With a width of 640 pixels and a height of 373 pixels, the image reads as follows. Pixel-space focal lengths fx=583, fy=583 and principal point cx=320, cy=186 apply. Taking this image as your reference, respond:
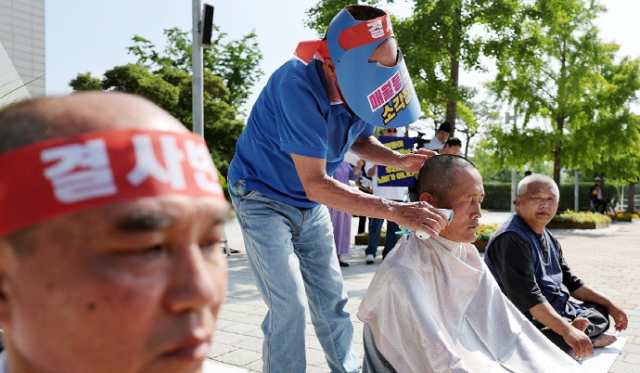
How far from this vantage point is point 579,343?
139 inches

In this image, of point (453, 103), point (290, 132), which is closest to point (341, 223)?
point (290, 132)

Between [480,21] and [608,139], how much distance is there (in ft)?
29.3

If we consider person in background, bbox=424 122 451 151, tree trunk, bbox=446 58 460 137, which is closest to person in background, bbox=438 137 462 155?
person in background, bbox=424 122 451 151

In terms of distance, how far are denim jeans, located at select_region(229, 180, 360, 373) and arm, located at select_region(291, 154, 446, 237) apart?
30cm

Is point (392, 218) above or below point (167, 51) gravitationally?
below

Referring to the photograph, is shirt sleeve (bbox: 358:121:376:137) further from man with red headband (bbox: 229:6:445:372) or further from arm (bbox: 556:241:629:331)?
arm (bbox: 556:241:629:331)

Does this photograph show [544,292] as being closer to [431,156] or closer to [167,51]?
[431,156]

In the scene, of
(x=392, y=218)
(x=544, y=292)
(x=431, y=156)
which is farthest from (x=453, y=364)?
(x=544, y=292)

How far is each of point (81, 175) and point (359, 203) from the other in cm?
182

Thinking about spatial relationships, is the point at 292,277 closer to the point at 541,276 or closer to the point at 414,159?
the point at 414,159

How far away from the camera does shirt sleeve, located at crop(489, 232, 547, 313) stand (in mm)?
3801

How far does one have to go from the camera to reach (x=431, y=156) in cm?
316

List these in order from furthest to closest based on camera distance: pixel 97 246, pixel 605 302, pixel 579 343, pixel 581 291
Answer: pixel 581 291 → pixel 605 302 → pixel 579 343 → pixel 97 246

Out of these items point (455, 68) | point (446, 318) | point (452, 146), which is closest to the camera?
point (446, 318)
